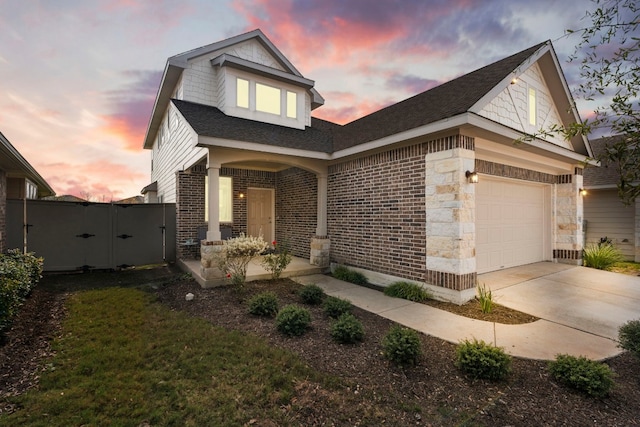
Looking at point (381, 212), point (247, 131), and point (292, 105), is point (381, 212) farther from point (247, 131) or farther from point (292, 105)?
point (292, 105)

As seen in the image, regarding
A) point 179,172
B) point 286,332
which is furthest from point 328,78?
point 286,332

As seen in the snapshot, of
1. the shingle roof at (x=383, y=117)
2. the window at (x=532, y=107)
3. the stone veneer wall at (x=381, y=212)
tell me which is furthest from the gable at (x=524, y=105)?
the stone veneer wall at (x=381, y=212)

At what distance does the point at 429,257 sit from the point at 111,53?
33.9ft

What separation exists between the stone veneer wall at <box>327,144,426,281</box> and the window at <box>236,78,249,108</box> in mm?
3703

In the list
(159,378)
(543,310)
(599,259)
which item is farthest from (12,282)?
(599,259)

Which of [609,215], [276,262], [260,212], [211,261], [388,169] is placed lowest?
[276,262]

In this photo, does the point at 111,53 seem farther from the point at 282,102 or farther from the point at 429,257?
the point at 429,257

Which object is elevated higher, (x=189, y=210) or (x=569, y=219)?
(x=189, y=210)

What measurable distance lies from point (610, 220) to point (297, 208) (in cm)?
1238

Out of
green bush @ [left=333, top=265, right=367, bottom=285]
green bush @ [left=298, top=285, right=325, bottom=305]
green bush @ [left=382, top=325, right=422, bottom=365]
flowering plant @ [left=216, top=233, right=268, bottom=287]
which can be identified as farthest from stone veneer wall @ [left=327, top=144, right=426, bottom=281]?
green bush @ [left=382, top=325, right=422, bottom=365]

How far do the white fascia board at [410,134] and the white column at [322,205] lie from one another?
1.14 m

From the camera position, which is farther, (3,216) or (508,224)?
(508,224)

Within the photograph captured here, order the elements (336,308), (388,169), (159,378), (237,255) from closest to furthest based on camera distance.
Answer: (159,378) < (336,308) < (237,255) < (388,169)

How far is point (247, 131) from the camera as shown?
7.50 metres
